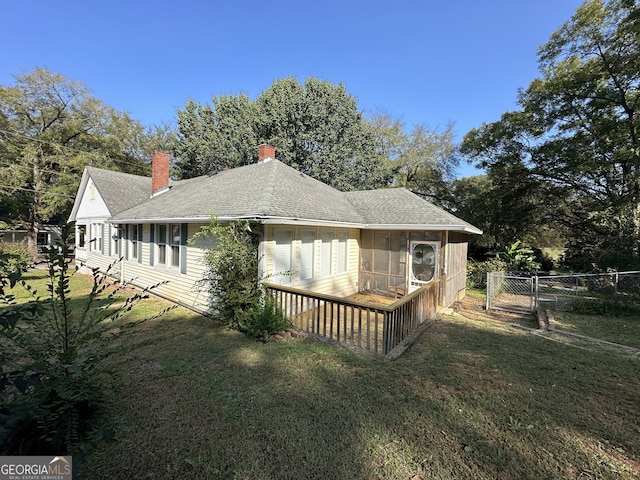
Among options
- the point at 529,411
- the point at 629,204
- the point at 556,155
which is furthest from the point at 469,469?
the point at 556,155

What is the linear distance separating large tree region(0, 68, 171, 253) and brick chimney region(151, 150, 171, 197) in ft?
38.3

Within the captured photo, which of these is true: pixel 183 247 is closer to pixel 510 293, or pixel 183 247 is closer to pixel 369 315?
Result: pixel 369 315

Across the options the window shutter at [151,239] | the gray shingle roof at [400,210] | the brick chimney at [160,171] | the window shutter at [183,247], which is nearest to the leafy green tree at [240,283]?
the window shutter at [183,247]

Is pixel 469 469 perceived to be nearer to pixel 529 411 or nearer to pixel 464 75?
pixel 529 411

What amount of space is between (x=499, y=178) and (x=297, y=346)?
19984 millimetres

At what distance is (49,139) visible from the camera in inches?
920

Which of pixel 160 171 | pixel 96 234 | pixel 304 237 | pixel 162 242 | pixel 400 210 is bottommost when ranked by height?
pixel 162 242

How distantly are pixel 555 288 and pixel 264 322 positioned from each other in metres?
11.3

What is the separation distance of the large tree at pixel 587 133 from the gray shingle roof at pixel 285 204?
32.2 ft

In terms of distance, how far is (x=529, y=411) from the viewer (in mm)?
3695

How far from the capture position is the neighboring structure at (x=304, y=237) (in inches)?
318

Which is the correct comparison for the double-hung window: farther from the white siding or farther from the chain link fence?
the chain link fence

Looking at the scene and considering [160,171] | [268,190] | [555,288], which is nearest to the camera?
[268,190]

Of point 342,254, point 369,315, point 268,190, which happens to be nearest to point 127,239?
point 268,190
